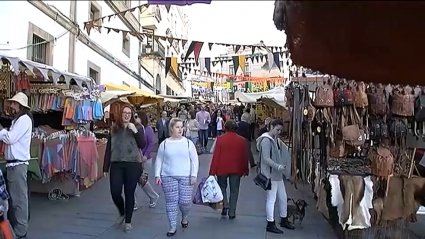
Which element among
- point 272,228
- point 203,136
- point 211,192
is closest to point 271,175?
point 272,228

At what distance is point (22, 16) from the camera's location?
33.3 ft

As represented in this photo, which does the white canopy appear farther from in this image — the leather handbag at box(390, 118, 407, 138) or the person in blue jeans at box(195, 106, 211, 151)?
the leather handbag at box(390, 118, 407, 138)

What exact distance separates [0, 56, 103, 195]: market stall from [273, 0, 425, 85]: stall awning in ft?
19.7

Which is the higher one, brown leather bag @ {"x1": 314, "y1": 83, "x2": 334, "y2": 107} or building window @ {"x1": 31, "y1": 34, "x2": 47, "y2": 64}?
building window @ {"x1": 31, "y1": 34, "x2": 47, "y2": 64}

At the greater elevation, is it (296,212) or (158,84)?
(158,84)

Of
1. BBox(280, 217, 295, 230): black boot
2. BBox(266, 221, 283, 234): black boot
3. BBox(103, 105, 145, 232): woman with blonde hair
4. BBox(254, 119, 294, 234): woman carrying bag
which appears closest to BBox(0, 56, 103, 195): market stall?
BBox(103, 105, 145, 232): woman with blonde hair

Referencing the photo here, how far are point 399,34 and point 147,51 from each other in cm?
2708

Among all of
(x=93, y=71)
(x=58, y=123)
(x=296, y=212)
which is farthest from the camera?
(x=93, y=71)

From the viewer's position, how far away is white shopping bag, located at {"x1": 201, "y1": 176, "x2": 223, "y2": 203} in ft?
21.2

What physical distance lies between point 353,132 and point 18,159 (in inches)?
190

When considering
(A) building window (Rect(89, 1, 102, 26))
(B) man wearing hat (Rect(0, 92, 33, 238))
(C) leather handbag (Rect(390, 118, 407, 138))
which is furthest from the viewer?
(A) building window (Rect(89, 1, 102, 26))

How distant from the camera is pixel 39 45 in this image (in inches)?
450

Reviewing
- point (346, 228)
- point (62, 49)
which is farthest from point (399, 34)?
point (62, 49)

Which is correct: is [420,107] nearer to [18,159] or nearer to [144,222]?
[144,222]
